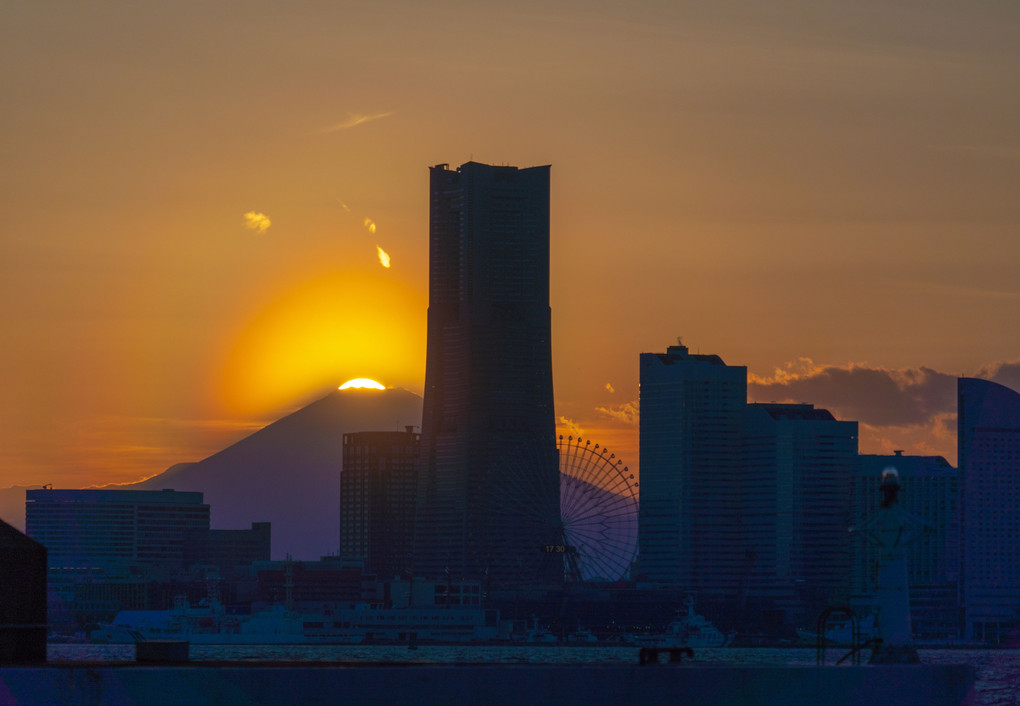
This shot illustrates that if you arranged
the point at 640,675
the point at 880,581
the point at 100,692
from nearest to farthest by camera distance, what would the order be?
the point at 100,692 < the point at 640,675 < the point at 880,581

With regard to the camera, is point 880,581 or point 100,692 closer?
point 100,692

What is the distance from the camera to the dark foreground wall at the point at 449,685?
45969mm

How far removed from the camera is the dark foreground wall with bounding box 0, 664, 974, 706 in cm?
4597

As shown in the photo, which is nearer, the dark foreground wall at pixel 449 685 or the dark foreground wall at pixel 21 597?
the dark foreground wall at pixel 449 685

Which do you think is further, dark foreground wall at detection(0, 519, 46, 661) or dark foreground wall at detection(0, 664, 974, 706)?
dark foreground wall at detection(0, 519, 46, 661)

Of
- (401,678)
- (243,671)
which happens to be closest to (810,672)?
(401,678)

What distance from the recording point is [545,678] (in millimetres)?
48250

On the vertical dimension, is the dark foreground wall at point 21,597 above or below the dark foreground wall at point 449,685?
above

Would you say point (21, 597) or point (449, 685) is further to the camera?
point (21, 597)

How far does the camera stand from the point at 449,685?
4762cm

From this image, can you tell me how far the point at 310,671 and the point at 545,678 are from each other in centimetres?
596

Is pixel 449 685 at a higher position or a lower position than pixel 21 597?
lower

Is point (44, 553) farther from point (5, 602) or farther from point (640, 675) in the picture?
point (640, 675)

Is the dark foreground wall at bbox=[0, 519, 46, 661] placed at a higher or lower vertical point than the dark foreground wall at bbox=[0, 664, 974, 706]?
higher
